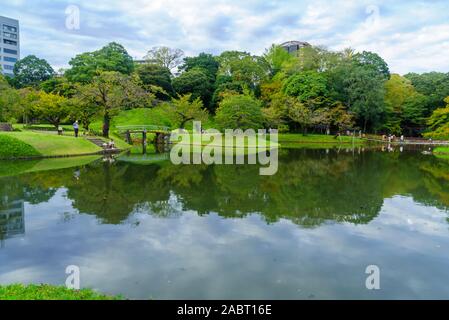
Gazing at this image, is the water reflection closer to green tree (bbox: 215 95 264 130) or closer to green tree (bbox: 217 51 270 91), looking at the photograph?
green tree (bbox: 215 95 264 130)

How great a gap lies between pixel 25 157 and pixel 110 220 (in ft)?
52.6

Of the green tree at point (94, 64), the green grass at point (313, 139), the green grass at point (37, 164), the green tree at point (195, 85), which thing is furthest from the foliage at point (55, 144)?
the green tree at point (195, 85)

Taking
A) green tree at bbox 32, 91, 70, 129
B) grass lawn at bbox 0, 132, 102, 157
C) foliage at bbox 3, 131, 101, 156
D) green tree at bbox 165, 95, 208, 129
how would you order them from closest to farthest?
1. grass lawn at bbox 0, 132, 102, 157
2. foliage at bbox 3, 131, 101, 156
3. green tree at bbox 32, 91, 70, 129
4. green tree at bbox 165, 95, 208, 129

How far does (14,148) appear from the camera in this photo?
22.3 metres

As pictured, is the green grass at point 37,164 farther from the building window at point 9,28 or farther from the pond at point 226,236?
the building window at point 9,28

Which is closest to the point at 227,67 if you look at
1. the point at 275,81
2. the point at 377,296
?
the point at 275,81

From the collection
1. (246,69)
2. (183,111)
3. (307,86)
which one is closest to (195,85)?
(246,69)

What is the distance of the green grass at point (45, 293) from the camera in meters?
4.84

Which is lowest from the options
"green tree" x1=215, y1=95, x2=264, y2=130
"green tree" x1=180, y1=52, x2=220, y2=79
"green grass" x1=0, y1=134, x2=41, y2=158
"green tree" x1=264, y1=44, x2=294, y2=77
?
"green grass" x1=0, y1=134, x2=41, y2=158

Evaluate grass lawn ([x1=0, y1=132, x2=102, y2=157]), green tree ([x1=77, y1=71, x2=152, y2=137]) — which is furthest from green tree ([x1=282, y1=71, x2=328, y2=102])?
grass lawn ([x1=0, y1=132, x2=102, y2=157])

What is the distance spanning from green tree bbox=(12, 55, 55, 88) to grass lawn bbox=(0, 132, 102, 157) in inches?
1475

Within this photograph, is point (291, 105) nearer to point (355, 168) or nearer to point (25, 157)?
point (355, 168)

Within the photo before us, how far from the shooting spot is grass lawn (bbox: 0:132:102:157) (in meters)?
23.2

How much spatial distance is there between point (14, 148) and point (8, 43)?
258 ft
